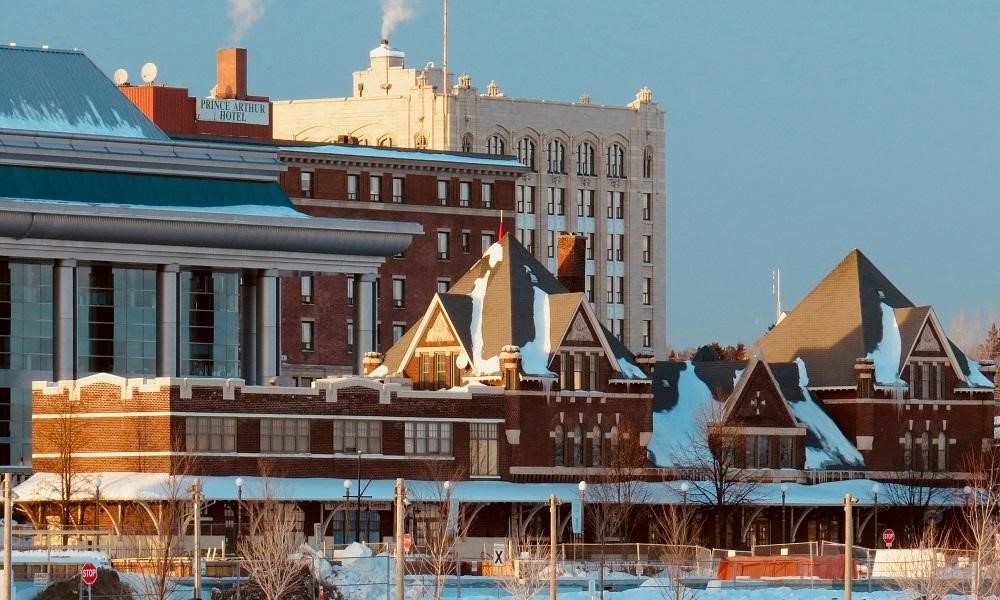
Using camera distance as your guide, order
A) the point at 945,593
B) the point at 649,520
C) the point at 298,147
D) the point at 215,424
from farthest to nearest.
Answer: the point at 298,147, the point at 649,520, the point at 215,424, the point at 945,593

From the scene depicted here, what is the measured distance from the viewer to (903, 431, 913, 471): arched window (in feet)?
501

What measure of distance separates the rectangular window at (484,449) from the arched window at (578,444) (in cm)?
444

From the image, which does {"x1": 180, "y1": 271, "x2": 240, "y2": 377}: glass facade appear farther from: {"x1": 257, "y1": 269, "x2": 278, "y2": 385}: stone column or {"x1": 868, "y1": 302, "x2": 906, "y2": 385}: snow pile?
{"x1": 868, "y1": 302, "x2": 906, "y2": 385}: snow pile

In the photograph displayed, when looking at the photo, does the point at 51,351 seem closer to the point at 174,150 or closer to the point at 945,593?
the point at 174,150

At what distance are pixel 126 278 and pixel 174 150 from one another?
305 inches

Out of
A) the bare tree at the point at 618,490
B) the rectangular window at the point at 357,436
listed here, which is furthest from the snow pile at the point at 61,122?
the bare tree at the point at 618,490

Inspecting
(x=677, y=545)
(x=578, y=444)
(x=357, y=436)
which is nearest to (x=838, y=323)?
(x=578, y=444)

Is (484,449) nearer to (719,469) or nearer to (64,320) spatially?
(719,469)

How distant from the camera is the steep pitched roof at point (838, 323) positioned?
6053 inches

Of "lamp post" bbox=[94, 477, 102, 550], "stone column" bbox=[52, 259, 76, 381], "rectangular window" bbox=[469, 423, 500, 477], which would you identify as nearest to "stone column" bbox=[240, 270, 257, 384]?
"stone column" bbox=[52, 259, 76, 381]

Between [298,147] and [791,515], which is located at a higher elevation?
[298,147]

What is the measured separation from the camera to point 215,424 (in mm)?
131250

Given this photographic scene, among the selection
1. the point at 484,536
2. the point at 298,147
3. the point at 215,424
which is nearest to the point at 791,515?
the point at 484,536

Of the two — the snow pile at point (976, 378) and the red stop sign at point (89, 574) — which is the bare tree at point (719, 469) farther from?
the red stop sign at point (89, 574)
